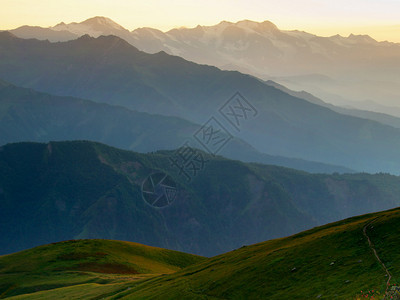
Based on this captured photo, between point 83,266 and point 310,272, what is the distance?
8511 cm

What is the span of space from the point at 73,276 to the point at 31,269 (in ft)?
49.5

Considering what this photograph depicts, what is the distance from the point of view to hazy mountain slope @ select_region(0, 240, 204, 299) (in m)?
104

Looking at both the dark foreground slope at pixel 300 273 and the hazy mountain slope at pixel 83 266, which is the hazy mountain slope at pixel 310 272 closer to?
the dark foreground slope at pixel 300 273

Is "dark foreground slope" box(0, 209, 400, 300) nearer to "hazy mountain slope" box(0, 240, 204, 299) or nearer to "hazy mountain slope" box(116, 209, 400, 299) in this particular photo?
"hazy mountain slope" box(116, 209, 400, 299)

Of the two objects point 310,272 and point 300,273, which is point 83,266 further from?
point 310,272

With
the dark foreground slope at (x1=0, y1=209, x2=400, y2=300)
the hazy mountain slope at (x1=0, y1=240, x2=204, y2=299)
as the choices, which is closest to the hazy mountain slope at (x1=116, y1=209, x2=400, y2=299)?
the dark foreground slope at (x1=0, y1=209, x2=400, y2=300)

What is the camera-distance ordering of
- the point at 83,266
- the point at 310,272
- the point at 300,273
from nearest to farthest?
1. the point at 310,272
2. the point at 300,273
3. the point at 83,266

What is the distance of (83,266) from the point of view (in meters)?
126

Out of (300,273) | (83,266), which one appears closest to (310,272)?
(300,273)

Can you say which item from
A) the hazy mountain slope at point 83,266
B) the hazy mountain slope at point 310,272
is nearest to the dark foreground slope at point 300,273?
the hazy mountain slope at point 310,272

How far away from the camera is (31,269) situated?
4830 inches

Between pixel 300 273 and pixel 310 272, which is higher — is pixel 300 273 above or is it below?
above

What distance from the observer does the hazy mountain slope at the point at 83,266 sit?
340 feet

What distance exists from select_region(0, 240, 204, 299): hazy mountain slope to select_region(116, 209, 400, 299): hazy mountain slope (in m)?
25.0
